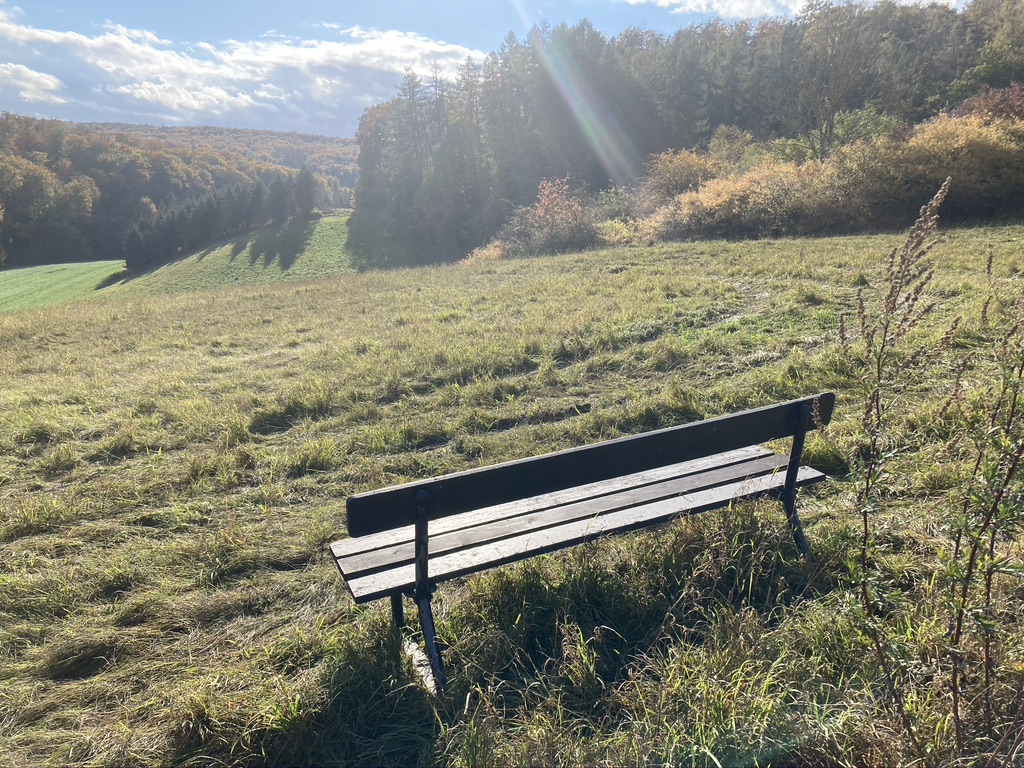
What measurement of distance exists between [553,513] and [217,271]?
49304 mm

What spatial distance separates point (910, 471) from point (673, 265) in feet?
35.3

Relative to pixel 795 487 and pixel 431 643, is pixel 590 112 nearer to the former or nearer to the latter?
pixel 795 487

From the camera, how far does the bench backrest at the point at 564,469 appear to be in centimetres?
243

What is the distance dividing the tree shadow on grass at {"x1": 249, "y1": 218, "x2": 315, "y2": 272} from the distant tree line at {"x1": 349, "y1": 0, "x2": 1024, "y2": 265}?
469cm

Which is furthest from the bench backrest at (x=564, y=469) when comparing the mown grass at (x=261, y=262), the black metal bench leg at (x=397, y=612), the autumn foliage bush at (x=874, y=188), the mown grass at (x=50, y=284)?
the mown grass at (x=261, y=262)

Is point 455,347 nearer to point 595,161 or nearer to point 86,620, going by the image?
point 86,620

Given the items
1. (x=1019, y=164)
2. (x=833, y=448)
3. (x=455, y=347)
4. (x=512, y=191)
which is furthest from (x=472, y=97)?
(x=833, y=448)

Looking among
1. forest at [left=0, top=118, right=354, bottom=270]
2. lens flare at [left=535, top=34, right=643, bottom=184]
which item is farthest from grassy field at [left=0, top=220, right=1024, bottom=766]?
forest at [left=0, top=118, right=354, bottom=270]

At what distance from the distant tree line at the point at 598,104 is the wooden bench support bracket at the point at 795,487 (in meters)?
36.6

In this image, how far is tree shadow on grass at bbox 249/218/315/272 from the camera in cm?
4850

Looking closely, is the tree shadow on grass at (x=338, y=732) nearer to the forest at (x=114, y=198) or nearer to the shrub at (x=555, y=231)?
the shrub at (x=555, y=231)

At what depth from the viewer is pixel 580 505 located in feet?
11.1

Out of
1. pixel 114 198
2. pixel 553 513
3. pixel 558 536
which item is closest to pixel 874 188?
pixel 553 513

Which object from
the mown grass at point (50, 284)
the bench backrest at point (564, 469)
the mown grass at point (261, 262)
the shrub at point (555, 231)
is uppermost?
the shrub at point (555, 231)
